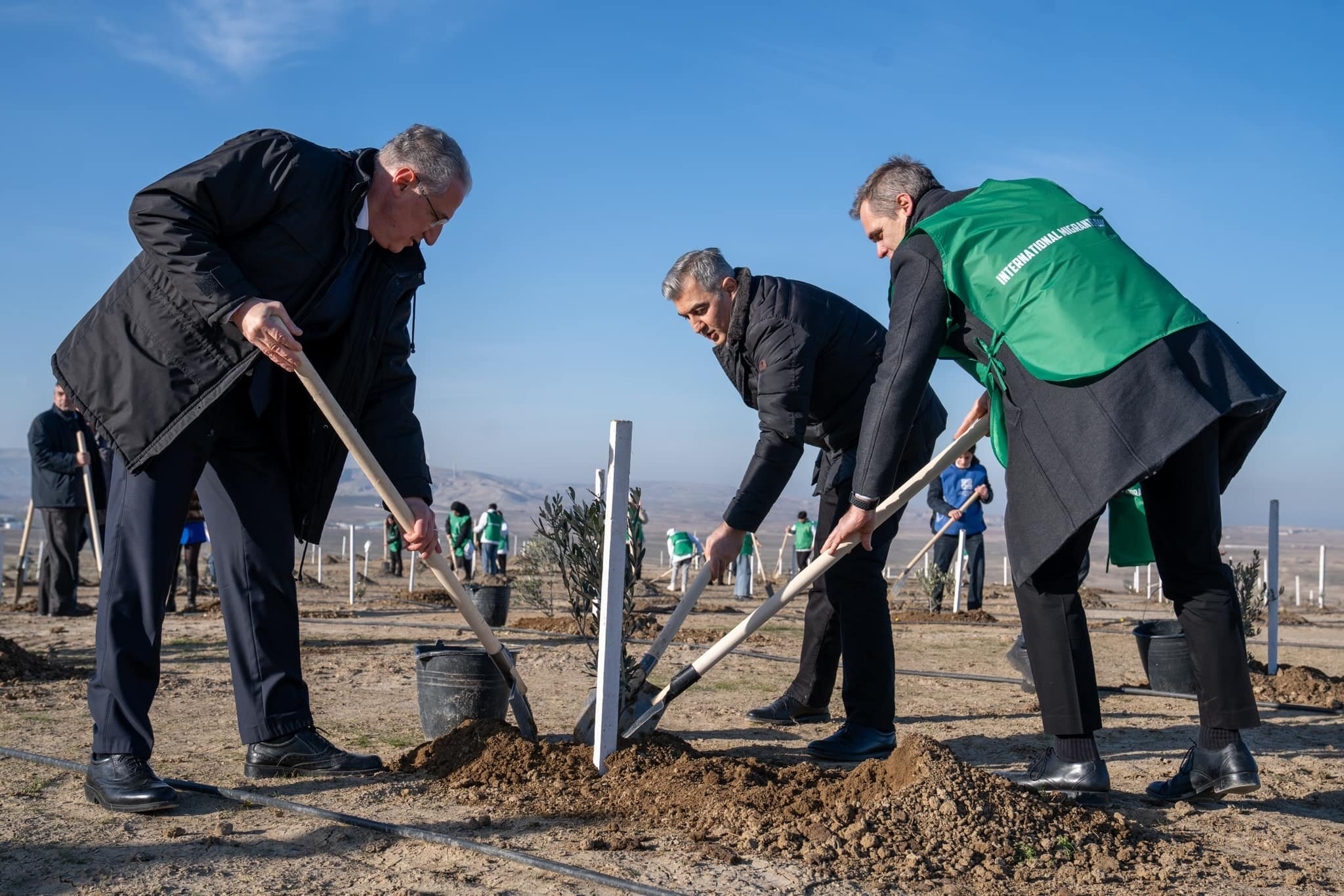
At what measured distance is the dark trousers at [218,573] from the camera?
3.24 metres

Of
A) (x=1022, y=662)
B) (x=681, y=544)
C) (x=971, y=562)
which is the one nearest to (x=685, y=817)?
(x=1022, y=662)

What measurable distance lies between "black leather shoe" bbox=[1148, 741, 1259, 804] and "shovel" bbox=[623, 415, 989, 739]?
118cm

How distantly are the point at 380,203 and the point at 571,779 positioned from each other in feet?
6.46

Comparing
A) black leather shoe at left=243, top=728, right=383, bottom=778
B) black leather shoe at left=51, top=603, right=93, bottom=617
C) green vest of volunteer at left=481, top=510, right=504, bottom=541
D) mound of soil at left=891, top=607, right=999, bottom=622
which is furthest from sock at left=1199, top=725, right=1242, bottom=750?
green vest of volunteer at left=481, top=510, right=504, bottom=541

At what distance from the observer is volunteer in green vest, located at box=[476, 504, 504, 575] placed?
20.8 m

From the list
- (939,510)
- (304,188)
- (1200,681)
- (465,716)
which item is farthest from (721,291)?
(939,510)

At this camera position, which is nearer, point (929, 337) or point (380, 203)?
point (929, 337)

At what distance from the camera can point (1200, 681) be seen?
3.33m

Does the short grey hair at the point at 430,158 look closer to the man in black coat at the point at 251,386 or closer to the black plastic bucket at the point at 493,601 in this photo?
the man in black coat at the point at 251,386

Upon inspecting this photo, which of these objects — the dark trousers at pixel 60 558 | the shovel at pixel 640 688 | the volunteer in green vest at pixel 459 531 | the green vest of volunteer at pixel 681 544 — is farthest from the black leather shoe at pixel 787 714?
the green vest of volunteer at pixel 681 544

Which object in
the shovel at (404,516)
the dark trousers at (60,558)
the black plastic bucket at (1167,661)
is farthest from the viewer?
the dark trousers at (60,558)

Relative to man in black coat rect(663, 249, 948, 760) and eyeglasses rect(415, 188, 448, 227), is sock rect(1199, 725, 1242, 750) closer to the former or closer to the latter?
man in black coat rect(663, 249, 948, 760)

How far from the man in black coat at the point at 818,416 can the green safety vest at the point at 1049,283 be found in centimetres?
90

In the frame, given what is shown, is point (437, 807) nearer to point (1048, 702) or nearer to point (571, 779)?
point (571, 779)
